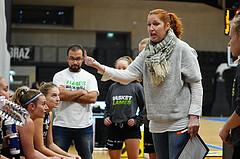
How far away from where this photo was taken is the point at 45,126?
365 cm

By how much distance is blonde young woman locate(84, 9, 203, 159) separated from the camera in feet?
9.09

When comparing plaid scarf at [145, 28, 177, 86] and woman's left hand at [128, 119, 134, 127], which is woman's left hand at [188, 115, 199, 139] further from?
woman's left hand at [128, 119, 134, 127]

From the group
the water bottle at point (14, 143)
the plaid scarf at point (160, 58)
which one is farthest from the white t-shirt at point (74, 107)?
the water bottle at point (14, 143)

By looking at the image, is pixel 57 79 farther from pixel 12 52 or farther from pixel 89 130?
pixel 12 52

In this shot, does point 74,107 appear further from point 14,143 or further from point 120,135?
point 14,143

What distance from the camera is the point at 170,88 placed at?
9.14 feet

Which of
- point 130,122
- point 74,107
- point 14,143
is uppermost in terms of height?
point 14,143

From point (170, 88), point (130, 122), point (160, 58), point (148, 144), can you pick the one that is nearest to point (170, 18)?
point (160, 58)

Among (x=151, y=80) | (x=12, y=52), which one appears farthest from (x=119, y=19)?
(x=151, y=80)

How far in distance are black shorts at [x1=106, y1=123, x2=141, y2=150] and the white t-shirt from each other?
38 centimetres

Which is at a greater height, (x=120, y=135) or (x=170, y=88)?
(x=170, y=88)

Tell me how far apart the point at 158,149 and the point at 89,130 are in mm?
1387

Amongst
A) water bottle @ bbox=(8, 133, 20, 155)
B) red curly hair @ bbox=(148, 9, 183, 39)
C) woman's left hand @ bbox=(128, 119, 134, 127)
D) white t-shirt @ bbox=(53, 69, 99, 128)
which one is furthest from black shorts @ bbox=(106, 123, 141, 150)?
water bottle @ bbox=(8, 133, 20, 155)

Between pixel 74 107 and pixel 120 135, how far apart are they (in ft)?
2.32
